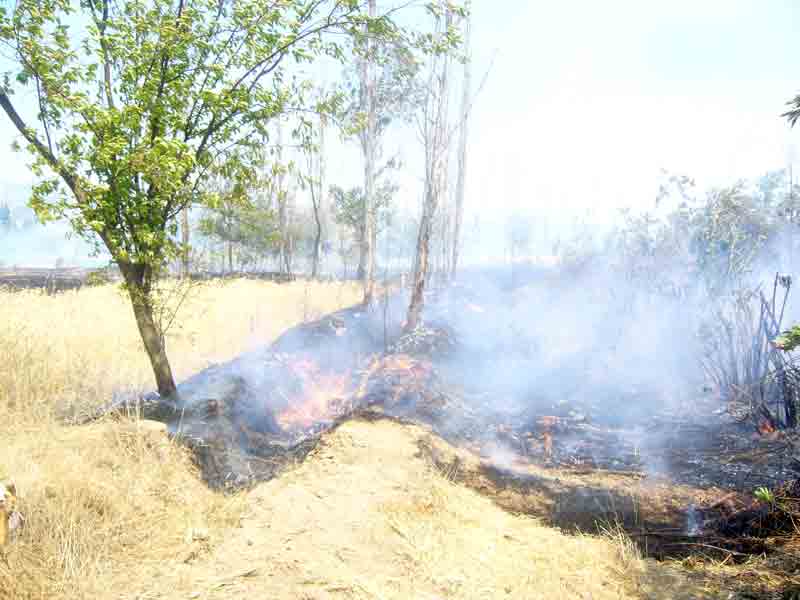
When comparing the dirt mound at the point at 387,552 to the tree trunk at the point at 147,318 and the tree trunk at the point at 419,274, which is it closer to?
the tree trunk at the point at 147,318

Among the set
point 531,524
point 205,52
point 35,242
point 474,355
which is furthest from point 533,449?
point 35,242

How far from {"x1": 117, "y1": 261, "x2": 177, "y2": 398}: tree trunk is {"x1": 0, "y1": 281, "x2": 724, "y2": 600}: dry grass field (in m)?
0.72

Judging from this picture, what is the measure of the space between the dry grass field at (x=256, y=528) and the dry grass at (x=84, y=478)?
0.04 feet

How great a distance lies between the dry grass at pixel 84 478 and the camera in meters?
2.69

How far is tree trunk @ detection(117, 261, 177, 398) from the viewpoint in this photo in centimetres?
499

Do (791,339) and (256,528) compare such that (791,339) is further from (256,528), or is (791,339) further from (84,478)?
(84,478)

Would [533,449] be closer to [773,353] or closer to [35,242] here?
[773,353]

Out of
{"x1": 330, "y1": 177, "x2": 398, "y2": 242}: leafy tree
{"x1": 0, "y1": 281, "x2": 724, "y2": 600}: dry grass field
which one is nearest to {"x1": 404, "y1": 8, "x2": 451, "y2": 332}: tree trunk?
{"x1": 0, "y1": 281, "x2": 724, "y2": 600}: dry grass field

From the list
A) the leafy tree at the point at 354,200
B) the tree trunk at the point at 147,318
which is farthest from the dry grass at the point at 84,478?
the leafy tree at the point at 354,200

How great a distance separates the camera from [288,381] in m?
8.54

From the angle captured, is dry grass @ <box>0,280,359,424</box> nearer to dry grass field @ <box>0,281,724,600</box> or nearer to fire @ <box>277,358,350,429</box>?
dry grass field @ <box>0,281,724,600</box>

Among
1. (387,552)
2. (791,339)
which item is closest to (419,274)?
(387,552)

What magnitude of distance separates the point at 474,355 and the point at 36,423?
8214 millimetres

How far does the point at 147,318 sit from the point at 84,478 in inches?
91.4
